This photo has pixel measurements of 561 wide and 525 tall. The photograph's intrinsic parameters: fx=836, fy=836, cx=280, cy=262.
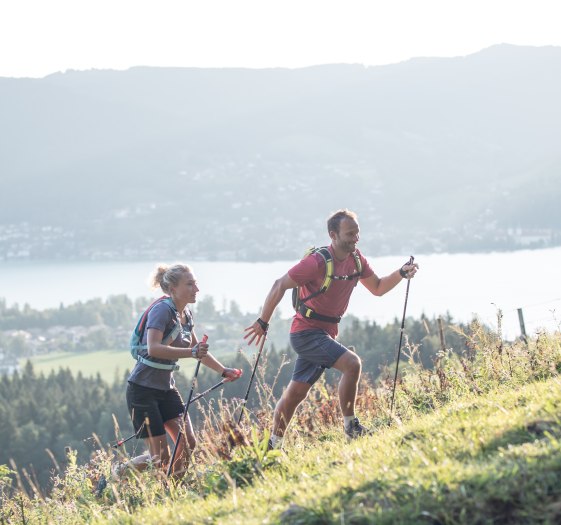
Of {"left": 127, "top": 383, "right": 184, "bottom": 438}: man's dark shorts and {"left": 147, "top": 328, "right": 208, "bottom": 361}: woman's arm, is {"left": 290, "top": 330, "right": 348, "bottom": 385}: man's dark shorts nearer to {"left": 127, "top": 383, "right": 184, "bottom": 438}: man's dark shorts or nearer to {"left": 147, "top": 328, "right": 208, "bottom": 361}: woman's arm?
{"left": 147, "top": 328, "right": 208, "bottom": 361}: woman's arm

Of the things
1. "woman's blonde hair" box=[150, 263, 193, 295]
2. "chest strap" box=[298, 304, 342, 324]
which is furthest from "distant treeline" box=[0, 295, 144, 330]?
"chest strap" box=[298, 304, 342, 324]

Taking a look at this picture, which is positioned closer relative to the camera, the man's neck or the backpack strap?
the backpack strap

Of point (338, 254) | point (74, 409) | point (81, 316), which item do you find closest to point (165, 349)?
point (338, 254)

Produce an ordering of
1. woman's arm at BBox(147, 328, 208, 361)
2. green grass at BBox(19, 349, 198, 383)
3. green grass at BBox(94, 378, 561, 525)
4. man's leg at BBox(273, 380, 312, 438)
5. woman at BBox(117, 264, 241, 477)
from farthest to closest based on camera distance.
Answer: green grass at BBox(19, 349, 198, 383)
man's leg at BBox(273, 380, 312, 438)
woman at BBox(117, 264, 241, 477)
woman's arm at BBox(147, 328, 208, 361)
green grass at BBox(94, 378, 561, 525)

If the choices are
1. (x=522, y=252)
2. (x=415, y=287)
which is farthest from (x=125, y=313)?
(x=522, y=252)

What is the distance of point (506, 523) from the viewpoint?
3.19 m

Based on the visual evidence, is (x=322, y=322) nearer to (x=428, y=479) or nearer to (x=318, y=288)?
(x=318, y=288)

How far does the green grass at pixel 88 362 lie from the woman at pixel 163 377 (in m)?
116

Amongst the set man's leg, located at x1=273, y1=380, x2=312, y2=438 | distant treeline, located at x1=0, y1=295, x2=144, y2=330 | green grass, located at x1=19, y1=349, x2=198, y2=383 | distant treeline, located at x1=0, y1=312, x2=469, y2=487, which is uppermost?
man's leg, located at x1=273, y1=380, x2=312, y2=438

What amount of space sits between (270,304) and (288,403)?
797mm

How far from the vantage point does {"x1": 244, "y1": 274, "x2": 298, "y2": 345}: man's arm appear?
231 inches

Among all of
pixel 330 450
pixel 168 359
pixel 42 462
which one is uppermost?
pixel 168 359

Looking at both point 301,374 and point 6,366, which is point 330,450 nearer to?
point 301,374

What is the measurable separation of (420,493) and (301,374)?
9.39ft
